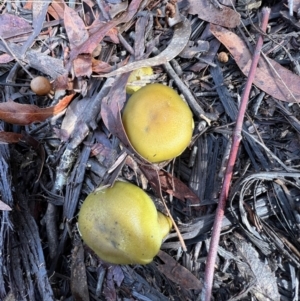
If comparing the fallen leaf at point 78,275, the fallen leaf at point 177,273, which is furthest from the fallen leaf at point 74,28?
the fallen leaf at point 177,273

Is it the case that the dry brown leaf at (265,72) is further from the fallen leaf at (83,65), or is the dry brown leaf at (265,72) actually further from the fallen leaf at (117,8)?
the fallen leaf at (83,65)

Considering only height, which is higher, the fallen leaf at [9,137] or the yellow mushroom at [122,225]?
the fallen leaf at [9,137]

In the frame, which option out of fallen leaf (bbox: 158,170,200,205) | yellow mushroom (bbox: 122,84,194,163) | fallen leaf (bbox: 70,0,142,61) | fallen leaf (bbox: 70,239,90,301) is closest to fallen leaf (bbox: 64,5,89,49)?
fallen leaf (bbox: 70,0,142,61)

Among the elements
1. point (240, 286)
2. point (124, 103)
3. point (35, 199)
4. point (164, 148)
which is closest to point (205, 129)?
point (164, 148)

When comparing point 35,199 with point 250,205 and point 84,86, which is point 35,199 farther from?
point 250,205

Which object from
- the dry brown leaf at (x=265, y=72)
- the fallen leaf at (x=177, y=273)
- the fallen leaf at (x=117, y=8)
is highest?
the fallen leaf at (x=117, y=8)

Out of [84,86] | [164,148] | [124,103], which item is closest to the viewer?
[164,148]

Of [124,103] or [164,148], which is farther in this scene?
[124,103]
